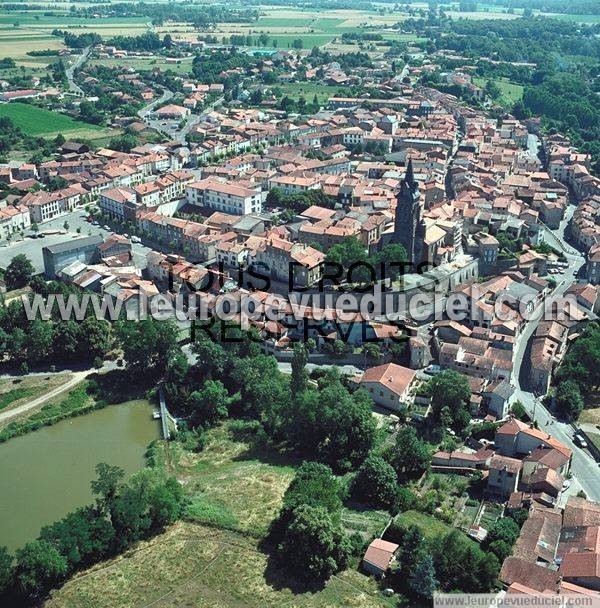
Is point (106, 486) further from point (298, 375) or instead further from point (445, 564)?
point (445, 564)

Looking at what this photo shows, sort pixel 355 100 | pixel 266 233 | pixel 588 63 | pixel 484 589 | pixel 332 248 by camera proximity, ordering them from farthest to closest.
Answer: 1. pixel 588 63
2. pixel 355 100
3. pixel 266 233
4. pixel 332 248
5. pixel 484 589

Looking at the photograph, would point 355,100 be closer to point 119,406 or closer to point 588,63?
→ point 588,63

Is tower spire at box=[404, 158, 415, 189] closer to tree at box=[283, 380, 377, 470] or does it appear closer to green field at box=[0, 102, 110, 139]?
tree at box=[283, 380, 377, 470]

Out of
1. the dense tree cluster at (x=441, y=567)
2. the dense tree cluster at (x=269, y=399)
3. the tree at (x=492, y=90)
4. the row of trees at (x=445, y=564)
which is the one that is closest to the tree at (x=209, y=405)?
the dense tree cluster at (x=269, y=399)

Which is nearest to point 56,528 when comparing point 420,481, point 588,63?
point 420,481

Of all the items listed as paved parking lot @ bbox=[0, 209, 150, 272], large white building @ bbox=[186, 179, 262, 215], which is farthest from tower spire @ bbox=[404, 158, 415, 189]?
paved parking lot @ bbox=[0, 209, 150, 272]

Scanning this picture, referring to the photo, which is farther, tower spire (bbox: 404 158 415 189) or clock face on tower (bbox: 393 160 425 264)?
clock face on tower (bbox: 393 160 425 264)

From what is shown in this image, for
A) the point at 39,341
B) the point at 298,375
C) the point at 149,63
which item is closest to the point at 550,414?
the point at 298,375
